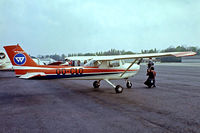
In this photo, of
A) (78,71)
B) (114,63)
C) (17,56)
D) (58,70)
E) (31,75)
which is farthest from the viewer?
(114,63)

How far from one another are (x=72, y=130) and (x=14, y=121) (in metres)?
2.15

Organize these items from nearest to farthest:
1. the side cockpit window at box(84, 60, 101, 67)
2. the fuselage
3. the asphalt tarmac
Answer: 1. the asphalt tarmac
2. the fuselage
3. the side cockpit window at box(84, 60, 101, 67)

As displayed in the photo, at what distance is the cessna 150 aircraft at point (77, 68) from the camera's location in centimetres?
1019

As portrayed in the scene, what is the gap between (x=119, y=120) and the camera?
591 cm

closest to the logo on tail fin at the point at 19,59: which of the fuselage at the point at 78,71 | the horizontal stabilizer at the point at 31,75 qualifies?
the fuselage at the point at 78,71

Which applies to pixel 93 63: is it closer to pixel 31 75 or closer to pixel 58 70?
pixel 58 70

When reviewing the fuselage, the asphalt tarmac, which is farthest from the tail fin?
the asphalt tarmac

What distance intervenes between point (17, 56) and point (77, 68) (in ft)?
10.9

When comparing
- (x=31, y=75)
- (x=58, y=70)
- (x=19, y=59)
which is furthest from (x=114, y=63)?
(x=19, y=59)

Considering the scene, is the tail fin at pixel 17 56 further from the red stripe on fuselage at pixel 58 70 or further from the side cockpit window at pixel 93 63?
the side cockpit window at pixel 93 63

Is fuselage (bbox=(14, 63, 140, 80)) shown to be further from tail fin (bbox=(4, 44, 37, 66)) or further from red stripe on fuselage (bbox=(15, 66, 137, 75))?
tail fin (bbox=(4, 44, 37, 66))

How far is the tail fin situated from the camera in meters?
10.2

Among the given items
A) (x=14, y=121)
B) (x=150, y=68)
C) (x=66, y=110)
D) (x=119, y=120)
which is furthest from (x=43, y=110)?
(x=150, y=68)

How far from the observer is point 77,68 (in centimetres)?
1115
